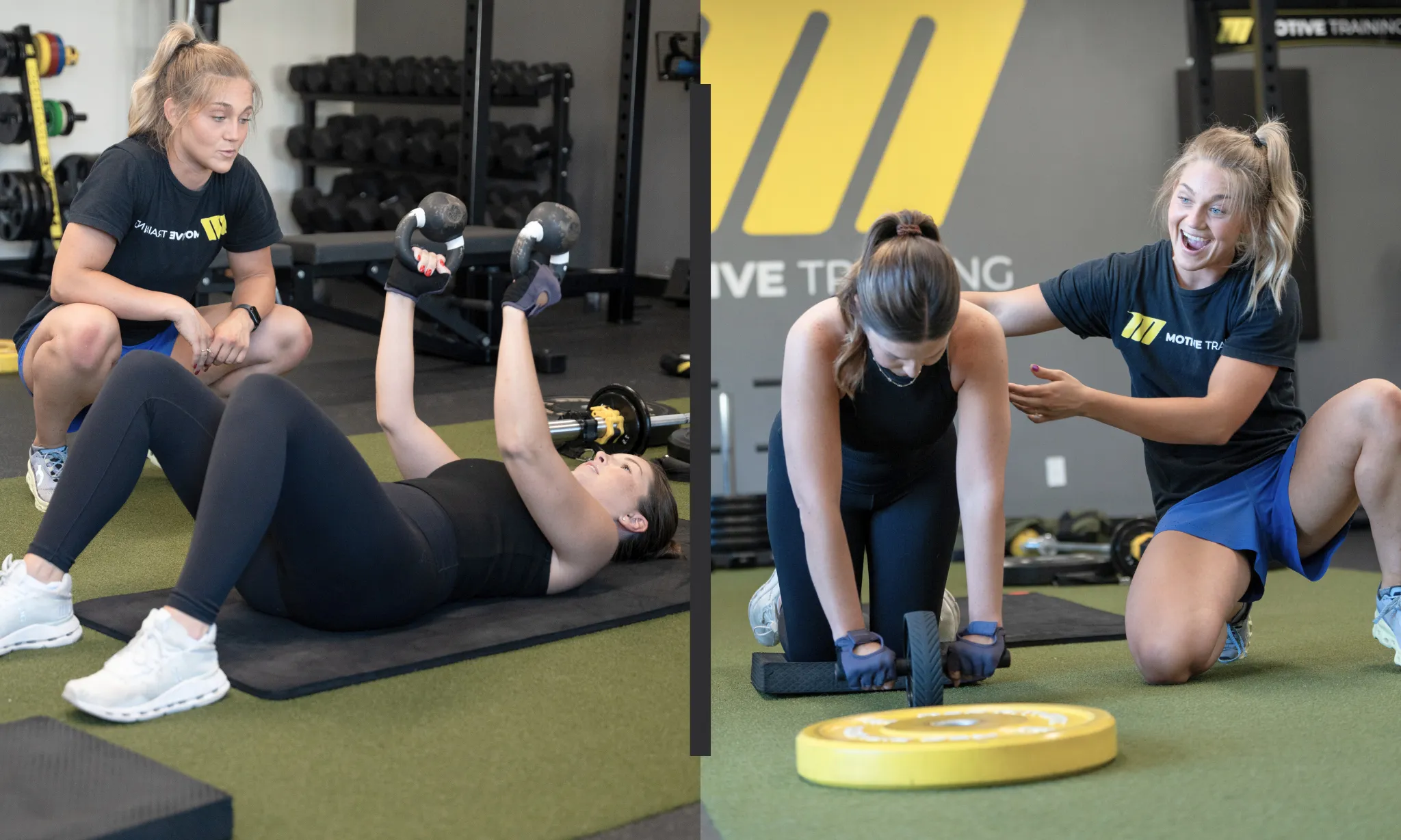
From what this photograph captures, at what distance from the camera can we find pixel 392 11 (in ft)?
27.2

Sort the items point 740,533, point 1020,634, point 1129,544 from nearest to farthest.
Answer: point 1020,634 < point 1129,544 < point 740,533

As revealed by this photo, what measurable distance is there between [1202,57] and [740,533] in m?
1.90

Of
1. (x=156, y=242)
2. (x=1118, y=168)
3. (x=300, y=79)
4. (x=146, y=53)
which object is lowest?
(x=156, y=242)

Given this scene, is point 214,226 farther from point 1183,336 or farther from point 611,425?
point 1183,336

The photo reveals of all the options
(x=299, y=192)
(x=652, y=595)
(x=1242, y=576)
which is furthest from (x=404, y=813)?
(x=299, y=192)

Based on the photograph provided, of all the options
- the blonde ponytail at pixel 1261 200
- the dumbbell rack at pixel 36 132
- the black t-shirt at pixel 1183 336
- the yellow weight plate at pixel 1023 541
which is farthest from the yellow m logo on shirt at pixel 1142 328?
the dumbbell rack at pixel 36 132

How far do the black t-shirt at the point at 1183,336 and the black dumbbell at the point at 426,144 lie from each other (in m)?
5.30

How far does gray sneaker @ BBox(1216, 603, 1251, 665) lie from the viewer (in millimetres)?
2377

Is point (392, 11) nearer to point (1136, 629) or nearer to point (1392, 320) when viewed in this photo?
point (1392, 320)

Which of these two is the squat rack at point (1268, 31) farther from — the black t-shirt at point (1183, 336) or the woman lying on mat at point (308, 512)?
the woman lying on mat at point (308, 512)

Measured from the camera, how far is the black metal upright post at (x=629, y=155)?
6375 mm

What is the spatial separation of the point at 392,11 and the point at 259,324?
563 centimetres

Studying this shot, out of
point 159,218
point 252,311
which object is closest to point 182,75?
point 159,218

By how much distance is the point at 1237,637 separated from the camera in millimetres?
2391
